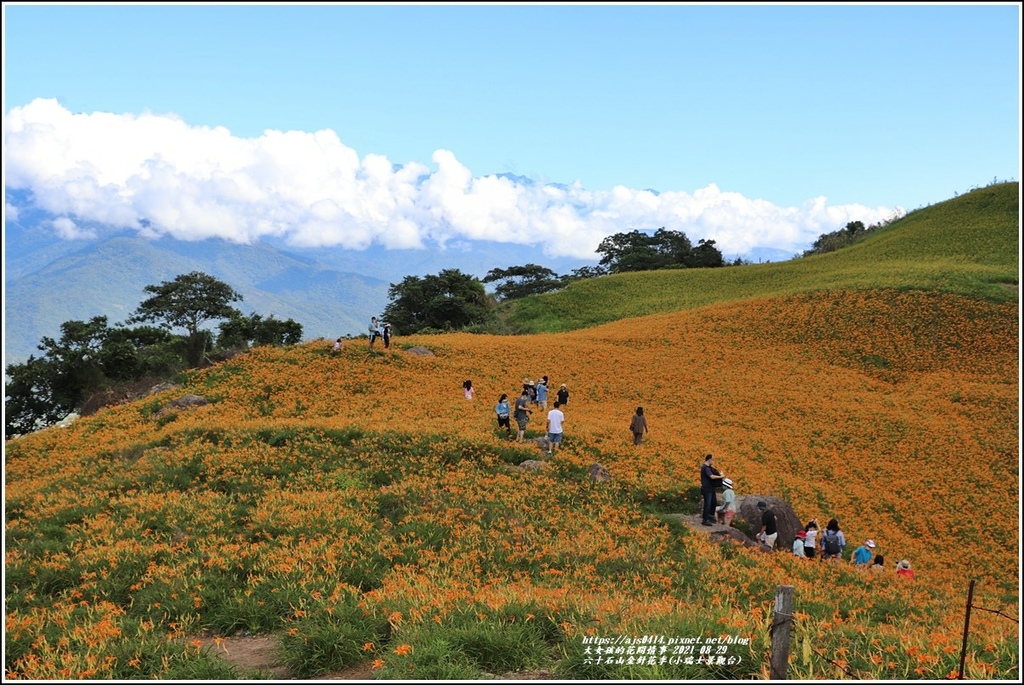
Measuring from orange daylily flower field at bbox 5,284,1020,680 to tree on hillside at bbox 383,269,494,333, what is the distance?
25953 mm

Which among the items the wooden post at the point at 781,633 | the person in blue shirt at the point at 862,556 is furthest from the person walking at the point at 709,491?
the wooden post at the point at 781,633

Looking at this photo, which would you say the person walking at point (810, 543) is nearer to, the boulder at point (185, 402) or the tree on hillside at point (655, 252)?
the boulder at point (185, 402)

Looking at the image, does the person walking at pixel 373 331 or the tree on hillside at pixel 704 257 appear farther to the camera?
the tree on hillside at pixel 704 257

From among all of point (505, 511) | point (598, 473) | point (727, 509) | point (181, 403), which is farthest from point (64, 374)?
point (727, 509)

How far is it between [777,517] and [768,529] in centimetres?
93

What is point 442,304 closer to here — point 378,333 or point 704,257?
point 378,333

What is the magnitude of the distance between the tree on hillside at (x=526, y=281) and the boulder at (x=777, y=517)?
91.2 metres

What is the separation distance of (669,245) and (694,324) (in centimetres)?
7339

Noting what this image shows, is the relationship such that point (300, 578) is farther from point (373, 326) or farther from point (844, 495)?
point (373, 326)

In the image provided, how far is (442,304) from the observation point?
6159 centimetres

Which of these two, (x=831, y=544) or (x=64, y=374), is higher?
(x=64, y=374)

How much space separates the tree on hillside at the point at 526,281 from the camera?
10838 cm

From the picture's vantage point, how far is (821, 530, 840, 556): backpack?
50.2 ft

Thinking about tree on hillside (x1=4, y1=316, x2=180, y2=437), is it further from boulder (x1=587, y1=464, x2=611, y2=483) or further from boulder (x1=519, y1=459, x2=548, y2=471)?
boulder (x1=587, y1=464, x2=611, y2=483)
